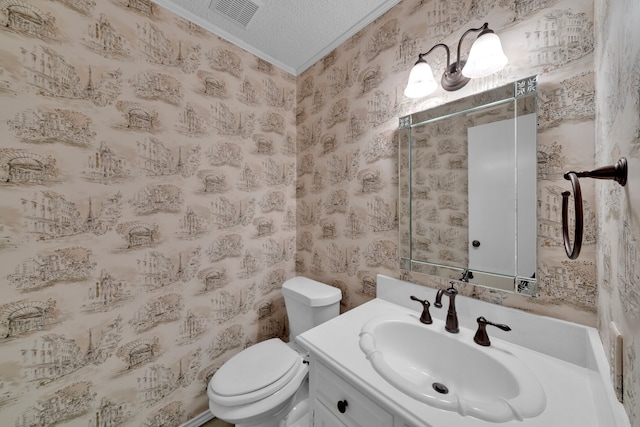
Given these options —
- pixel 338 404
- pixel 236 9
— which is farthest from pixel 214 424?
pixel 236 9

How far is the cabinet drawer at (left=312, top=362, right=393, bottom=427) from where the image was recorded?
642mm

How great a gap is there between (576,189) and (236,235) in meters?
1.48

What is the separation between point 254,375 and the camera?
111 centimetres

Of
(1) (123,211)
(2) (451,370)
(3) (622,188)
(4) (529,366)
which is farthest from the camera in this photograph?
(1) (123,211)

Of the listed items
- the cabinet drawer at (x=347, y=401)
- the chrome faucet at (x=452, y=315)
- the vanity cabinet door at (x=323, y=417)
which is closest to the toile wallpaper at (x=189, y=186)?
the chrome faucet at (x=452, y=315)

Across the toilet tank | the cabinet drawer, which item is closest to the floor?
the toilet tank

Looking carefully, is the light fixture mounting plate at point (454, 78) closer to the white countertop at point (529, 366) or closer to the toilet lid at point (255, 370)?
the white countertop at point (529, 366)

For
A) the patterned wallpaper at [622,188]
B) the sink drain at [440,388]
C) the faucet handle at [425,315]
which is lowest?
the sink drain at [440,388]

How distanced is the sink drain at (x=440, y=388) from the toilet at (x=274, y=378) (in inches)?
24.9

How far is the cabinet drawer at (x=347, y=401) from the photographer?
64 centimetres

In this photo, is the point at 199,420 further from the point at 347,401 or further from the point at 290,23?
the point at 290,23

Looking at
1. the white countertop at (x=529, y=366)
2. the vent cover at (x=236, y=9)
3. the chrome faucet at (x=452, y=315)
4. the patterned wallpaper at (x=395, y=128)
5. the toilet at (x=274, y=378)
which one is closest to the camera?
the white countertop at (x=529, y=366)

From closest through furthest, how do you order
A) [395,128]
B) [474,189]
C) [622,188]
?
[622,188] < [474,189] < [395,128]

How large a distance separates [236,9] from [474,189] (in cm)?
152
